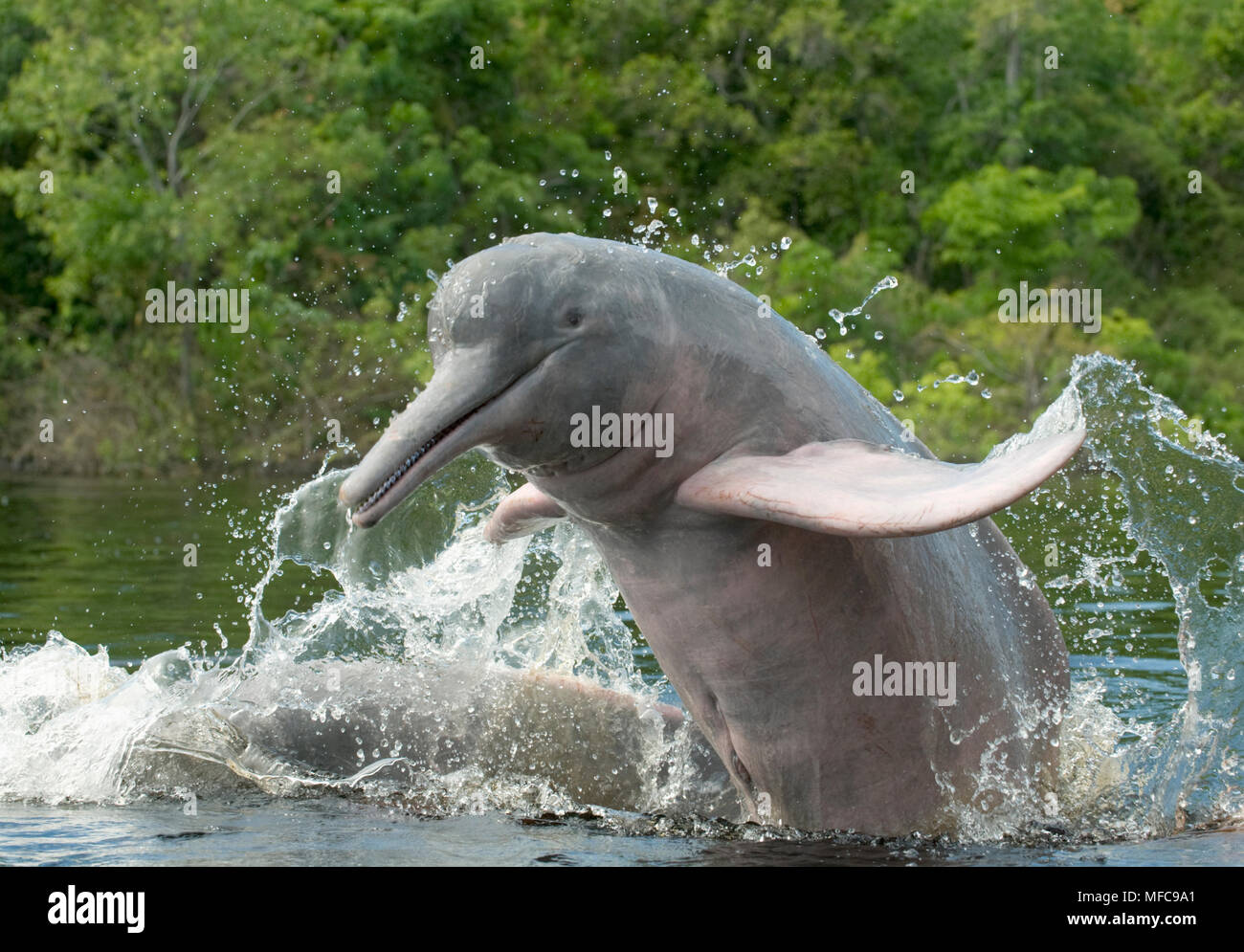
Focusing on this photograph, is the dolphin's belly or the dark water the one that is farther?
the dark water

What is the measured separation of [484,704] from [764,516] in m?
2.97

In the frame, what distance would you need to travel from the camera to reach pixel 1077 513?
22.1 metres

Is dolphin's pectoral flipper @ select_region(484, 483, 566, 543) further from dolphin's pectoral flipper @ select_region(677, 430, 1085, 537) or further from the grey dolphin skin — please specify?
dolphin's pectoral flipper @ select_region(677, 430, 1085, 537)

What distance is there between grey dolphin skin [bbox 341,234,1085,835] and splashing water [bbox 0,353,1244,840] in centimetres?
46

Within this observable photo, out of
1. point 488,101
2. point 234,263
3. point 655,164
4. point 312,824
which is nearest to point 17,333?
point 234,263

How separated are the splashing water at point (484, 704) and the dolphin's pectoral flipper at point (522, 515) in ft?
2.85

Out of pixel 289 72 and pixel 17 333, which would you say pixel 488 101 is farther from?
pixel 17 333

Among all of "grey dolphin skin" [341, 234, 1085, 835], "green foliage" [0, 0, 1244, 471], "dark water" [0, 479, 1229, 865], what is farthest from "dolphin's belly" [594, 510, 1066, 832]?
"green foliage" [0, 0, 1244, 471]

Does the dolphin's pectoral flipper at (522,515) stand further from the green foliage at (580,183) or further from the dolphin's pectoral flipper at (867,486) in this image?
the green foliage at (580,183)

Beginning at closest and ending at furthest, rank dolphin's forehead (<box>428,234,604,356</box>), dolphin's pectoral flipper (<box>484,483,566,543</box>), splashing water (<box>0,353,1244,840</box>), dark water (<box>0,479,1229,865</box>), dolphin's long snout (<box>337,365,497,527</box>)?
dolphin's long snout (<box>337,365,497,527</box>) → dolphin's forehead (<box>428,234,604,356</box>) → dark water (<box>0,479,1229,865</box>) → dolphin's pectoral flipper (<box>484,483,566,543</box>) → splashing water (<box>0,353,1244,840</box>)

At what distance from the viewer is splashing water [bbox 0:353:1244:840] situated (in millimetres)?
7742

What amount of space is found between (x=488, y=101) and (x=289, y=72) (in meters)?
7.40

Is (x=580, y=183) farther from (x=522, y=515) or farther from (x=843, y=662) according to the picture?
(x=843, y=662)

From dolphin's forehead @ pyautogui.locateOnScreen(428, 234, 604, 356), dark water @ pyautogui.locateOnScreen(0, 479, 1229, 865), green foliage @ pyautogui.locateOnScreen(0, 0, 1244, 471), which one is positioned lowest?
dark water @ pyautogui.locateOnScreen(0, 479, 1229, 865)
